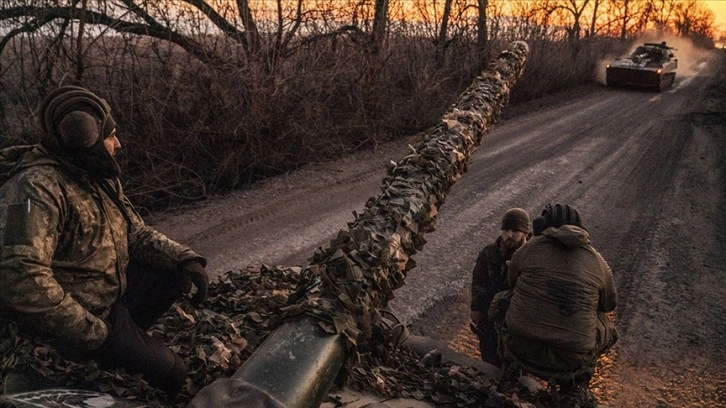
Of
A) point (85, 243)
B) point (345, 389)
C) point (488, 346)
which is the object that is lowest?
point (488, 346)

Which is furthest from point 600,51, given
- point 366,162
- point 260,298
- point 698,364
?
point 260,298

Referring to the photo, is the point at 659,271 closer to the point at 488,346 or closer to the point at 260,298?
the point at 488,346

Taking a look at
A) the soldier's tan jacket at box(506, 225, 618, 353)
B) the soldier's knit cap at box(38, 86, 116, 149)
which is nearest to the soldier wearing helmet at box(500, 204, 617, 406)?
the soldier's tan jacket at box(506, 225, 618, 353)

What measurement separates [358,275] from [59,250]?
128 cm

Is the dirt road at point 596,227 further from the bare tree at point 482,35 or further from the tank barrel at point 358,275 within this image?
the bare tree at point 482,35

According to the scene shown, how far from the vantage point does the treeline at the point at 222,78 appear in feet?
24.3

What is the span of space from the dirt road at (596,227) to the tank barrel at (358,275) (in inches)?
81.9

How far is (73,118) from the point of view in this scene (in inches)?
98.1

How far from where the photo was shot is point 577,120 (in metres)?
16.7

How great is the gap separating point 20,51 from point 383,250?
6689mm

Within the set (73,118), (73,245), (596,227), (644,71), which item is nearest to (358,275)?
(73,245)

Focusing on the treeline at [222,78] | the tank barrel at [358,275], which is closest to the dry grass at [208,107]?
the treeline at [222,78]

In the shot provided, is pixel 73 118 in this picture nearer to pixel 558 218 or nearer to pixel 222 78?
pixel 558 218

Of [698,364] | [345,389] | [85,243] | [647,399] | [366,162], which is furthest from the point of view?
[366,162]
